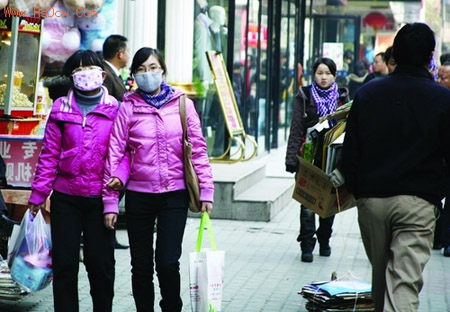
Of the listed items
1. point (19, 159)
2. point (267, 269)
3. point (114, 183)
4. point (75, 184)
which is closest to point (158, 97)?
point (114, 183)

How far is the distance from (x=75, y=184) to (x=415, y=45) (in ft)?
6.85

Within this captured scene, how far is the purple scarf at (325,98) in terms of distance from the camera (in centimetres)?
890

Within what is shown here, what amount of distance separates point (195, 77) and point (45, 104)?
182 inches

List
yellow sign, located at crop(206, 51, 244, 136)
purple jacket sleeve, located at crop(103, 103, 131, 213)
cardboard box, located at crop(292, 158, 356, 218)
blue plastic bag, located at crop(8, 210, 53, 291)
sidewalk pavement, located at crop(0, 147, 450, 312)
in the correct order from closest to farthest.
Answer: purple jacket sleeve, located at crop(103, 103, 131, 213) < cardboard box, located at crop(292, 158, 356, 218) < blue plastic bag, located at crop(8, 210, 53, 291) < sidewalk pavement, located at crop(0, 147, 450, 312) < yellow sign, located at crop(206, 51, 244, 136)

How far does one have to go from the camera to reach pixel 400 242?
5.22 m

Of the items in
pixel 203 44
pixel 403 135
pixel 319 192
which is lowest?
pixel 319 192

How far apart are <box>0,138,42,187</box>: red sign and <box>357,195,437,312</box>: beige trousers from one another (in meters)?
3.31

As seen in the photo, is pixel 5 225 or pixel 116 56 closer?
pixel 5 225

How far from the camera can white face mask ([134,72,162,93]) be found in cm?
592

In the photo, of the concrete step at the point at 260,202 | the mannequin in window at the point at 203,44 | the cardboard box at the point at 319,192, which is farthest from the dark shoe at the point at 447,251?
the mannequin in window at the point at 203,44

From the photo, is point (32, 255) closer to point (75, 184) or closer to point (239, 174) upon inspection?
point (75, 184)

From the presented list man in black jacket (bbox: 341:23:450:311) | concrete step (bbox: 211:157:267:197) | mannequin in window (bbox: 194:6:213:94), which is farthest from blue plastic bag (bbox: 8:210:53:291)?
mannequin in window (bbox: 194:6:213:94)

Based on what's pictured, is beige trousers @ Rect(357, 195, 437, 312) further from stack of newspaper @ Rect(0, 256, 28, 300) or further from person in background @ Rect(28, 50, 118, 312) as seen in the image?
stack of newspaper @ Rect(0, 256, 28, 300)

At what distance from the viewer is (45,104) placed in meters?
9.81
